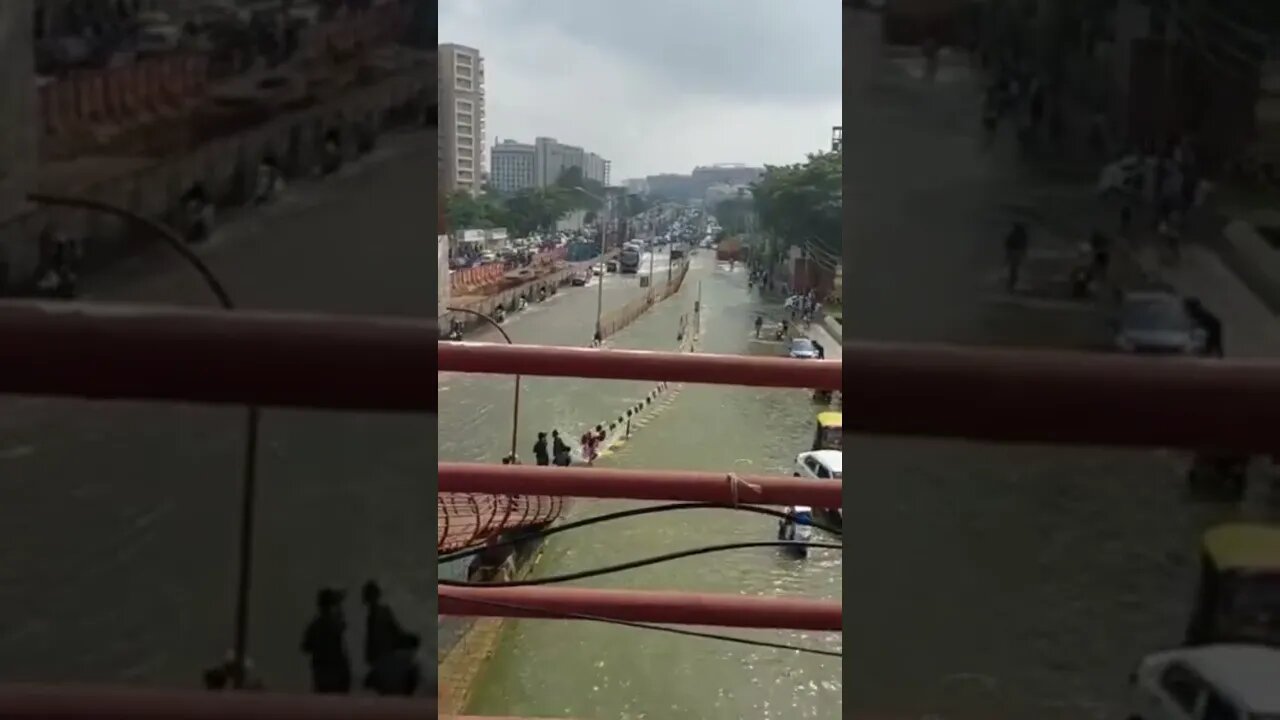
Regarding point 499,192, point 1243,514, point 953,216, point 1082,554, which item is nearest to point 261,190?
point 499,192

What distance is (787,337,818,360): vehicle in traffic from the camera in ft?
4.00

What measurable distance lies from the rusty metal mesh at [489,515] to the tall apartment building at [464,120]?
1.71 feet

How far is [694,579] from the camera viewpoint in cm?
144

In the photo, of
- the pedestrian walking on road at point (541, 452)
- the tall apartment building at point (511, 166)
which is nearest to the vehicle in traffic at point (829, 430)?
the pedestrian walking on road at point (541, 452)

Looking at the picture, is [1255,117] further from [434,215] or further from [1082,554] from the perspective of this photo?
[434,215]

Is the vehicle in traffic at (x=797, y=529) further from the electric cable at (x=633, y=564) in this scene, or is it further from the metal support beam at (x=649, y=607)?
the metal support beam at (x=649, y=607)

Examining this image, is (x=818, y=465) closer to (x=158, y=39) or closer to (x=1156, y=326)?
(x=1156, y=326)

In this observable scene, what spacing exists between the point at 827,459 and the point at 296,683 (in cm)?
64

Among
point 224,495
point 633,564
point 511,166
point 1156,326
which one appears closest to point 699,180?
point 511,166

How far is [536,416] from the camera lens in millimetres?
1531

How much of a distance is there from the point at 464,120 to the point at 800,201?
479 millimetres

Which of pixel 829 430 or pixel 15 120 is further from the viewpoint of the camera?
pixel 829 430

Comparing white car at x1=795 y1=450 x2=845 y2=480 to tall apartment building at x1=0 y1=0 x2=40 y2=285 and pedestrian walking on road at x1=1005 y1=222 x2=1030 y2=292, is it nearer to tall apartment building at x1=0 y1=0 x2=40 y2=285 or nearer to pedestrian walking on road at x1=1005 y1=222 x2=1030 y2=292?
pedestrian walking on road at x1=1005 y1=222 x2=1030 y2=292

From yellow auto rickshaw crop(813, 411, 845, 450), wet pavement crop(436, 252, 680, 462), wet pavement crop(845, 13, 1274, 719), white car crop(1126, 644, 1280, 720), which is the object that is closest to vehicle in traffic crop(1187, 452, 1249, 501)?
wet pavement crop(845, 13, 1274, 719)
